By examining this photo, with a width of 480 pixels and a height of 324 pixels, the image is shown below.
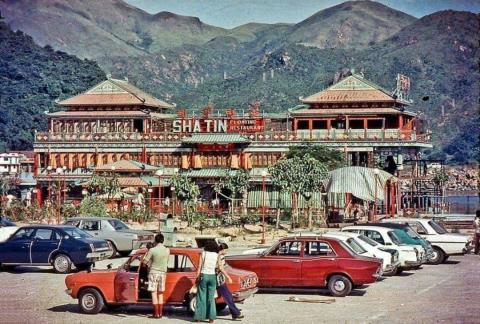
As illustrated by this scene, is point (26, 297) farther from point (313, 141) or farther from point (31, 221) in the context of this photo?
point (313, 141)

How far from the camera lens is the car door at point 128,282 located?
1738 centimetres

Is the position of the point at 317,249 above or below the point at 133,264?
above

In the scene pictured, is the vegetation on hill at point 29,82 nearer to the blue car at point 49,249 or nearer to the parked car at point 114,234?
the parked car at point 114,234

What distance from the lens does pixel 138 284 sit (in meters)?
17.3

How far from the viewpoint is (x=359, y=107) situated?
235 feet

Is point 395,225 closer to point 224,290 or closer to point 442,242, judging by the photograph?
point 442,242

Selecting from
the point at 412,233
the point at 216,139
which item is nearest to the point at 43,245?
the point at 412,233

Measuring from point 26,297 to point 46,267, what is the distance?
22.2 ft

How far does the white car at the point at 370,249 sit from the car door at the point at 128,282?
5343 millimetres

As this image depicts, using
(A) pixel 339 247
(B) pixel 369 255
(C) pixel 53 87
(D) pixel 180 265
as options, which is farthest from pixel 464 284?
(C) pixel 53 87

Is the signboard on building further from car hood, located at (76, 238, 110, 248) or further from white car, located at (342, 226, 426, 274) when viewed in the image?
car hood, located at (76, 238, 110, 248)

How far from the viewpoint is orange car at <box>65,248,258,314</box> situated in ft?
56.7

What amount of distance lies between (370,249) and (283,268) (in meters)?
3.17

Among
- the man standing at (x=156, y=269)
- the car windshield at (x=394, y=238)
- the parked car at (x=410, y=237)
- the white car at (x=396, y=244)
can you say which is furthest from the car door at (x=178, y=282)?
the parked car at (x=410, y=237)
